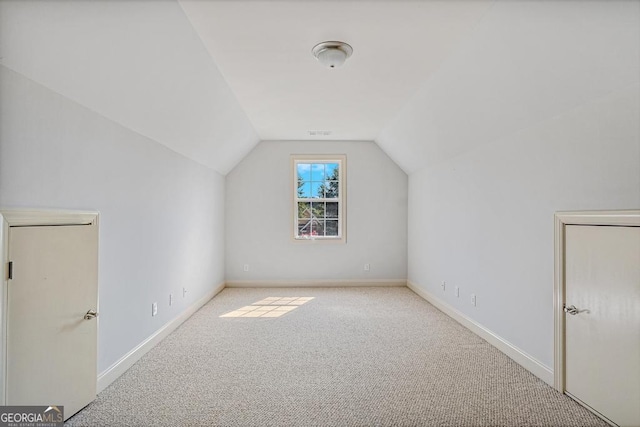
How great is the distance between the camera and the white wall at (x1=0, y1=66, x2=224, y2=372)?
184 cm

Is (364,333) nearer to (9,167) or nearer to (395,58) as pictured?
(395,58)

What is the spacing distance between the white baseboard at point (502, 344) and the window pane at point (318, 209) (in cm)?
239

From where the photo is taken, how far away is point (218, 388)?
2484mm

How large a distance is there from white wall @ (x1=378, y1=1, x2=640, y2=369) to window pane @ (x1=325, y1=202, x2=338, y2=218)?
7.20ft

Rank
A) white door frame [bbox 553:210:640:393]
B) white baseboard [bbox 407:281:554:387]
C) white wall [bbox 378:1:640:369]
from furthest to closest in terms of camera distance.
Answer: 1. white baseboard [bbox 407:281:554:387]
2. white door frame [bbox 553:210:640:393]
3. white wall [bbox 378:1:640:369]

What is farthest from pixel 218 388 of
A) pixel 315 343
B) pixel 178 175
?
pixel 178 175

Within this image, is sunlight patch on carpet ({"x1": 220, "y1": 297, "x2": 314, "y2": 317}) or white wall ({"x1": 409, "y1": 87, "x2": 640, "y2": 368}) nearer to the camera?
white wall ({"x1": 409, "y1": 87, "x2": 640, "y2": 368})

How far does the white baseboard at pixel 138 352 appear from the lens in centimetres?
248

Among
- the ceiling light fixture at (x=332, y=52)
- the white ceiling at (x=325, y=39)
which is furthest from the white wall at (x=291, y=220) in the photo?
the ceiling light fixture at (x=332, y=52)

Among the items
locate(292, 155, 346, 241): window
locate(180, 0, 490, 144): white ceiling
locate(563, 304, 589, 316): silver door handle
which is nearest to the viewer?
locate(180, 0, 490, 144): white ceiling

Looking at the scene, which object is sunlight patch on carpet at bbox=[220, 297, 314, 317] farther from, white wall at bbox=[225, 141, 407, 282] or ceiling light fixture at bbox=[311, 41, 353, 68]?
ceiling light fixture at bbox=[311, 41, 353, 68]

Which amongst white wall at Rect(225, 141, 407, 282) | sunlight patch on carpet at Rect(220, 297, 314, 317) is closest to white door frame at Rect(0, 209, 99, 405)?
sunlight patch on carpet at Rect(220, 297, 314, 317)

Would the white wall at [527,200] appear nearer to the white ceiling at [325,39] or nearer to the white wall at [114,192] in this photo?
the white ceiling at [325,39]

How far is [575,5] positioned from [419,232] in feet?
13.2
